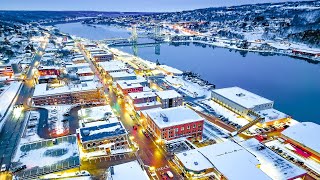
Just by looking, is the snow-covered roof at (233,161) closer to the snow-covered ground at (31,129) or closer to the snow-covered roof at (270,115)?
the snow-covered roof at (270,115)

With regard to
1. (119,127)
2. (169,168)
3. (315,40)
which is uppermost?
(315,40)

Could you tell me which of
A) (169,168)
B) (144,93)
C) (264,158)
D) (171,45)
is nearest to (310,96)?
(264,158)

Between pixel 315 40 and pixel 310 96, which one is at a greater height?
pixel 315 40

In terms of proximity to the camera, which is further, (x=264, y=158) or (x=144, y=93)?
(x=144, y=93)

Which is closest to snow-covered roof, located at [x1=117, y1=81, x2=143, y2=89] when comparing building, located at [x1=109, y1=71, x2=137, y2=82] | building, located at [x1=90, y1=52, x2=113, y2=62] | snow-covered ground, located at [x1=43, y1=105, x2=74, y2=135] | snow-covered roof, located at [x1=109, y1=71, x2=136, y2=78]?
building, located at [x1=109, y1=71, x2=137, y2=82]

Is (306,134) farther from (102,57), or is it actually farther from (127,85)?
(102,57)

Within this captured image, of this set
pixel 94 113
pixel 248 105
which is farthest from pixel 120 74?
pixel 248 105

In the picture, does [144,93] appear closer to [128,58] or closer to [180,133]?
[180,133]
